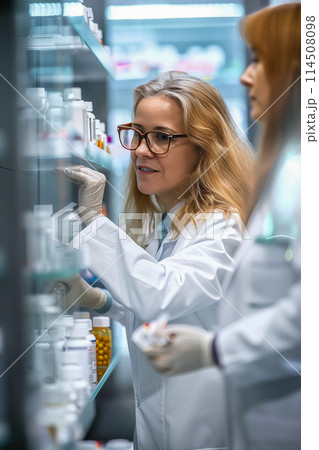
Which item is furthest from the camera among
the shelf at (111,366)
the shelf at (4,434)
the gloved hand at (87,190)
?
the shelf at (111,366)

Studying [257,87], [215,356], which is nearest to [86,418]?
[215,356]

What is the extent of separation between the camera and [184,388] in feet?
5.32

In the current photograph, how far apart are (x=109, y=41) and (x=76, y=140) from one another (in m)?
0.31

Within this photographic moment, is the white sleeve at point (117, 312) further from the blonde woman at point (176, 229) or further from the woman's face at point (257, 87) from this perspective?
the woman's face at point (257, 87)

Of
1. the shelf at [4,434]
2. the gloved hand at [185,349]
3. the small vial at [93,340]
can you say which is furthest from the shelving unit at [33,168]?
the gloved hand at [185,349]

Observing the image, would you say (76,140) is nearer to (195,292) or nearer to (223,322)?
(195,292)

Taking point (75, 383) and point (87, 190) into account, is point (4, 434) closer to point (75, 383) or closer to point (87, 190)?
point (75, 383)

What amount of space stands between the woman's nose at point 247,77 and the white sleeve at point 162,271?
0.40 meters

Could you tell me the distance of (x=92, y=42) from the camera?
1677mm

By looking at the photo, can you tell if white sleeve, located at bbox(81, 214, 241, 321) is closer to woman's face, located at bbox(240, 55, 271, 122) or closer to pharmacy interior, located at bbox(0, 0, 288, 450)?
pharmacy interior, located at bbox(0, 0, 288, 450)

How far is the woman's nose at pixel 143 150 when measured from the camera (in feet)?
5.35

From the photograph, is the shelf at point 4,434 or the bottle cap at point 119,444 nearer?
the shelf at point 4,434

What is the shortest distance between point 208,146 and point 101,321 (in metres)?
0.61

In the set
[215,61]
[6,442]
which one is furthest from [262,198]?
[6,442]
